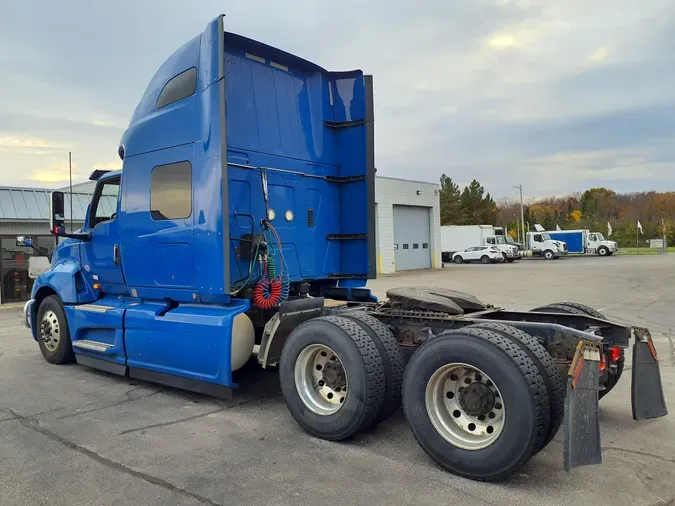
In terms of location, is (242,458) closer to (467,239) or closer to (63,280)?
(63,280)

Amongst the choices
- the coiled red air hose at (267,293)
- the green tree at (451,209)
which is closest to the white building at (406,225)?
the coiled red air hose at (267,293)

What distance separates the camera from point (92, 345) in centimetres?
671

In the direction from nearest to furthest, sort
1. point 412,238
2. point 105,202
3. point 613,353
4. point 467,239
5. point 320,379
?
point 613,353
point 320,379
point 105,202
point 412,238
point 467,239

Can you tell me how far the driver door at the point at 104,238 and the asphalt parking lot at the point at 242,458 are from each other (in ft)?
4.58

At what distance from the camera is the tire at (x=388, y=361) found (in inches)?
173

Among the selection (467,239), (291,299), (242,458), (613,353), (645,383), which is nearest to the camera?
(242,458)

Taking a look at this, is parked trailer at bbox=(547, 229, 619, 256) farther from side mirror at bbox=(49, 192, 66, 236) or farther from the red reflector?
side mirror at bbox=(49, 192, 66, 236)

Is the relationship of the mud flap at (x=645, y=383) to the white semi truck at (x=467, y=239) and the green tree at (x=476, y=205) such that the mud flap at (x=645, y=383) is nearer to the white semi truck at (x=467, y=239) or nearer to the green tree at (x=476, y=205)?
the white semi truck at (x=467, y=239)

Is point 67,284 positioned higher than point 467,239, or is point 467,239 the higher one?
point 467,239

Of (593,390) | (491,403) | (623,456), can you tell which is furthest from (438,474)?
(623,456)

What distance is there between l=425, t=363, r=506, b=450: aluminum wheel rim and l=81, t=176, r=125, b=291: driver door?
171 inches

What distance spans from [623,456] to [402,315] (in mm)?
1996

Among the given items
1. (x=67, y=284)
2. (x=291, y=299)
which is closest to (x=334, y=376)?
(x=291, y=299)

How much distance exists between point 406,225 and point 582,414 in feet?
97.3
